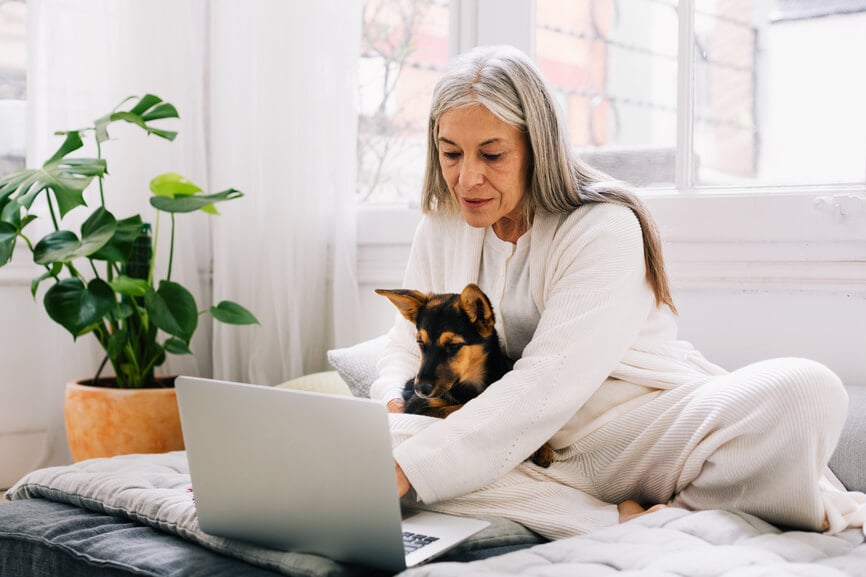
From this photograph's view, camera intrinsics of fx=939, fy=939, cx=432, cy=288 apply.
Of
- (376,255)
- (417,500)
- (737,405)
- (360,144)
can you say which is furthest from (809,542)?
(360,144)

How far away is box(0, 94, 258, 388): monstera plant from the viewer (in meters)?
2.28

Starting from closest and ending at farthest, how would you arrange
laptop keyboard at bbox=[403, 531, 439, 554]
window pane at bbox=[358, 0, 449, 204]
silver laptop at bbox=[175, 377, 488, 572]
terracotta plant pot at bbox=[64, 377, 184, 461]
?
silver laptop at bbox=[175, 377, 488, 572] → laptop keyboard at bbox=[403, 531, 439, 554] → terracotta plant pot at bbox=[64, 377, 184, 461] → window pane at bbox=[358, 0, 449, 204]

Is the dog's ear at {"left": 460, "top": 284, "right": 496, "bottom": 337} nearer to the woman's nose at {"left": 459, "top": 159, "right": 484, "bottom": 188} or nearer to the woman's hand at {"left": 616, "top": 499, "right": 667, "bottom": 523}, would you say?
the woman's nose at {"left": 459, "top": 159, "right": 484, "bottom": 188}

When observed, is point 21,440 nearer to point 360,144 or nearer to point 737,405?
point 360,144

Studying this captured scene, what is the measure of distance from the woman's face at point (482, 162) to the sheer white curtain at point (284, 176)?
3.89ft

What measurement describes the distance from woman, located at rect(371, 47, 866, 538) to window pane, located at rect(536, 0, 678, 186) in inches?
28.8

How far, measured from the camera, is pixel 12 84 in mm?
2838

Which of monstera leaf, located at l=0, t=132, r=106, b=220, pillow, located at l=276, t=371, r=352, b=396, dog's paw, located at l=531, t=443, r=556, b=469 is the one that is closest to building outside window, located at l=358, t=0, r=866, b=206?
pillow, located at l=276, t=371, r=352, b=396

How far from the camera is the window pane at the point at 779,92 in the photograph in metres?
2.11

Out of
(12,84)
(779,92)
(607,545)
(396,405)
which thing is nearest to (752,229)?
(779,92)

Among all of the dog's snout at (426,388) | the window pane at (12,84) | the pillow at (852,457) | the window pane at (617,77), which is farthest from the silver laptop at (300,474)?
the window pane at (12,84)

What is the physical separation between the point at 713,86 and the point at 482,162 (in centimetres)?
96

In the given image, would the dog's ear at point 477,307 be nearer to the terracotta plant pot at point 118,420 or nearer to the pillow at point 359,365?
the pillow at point 359,365

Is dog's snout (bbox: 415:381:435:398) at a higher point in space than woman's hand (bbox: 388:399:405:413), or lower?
higher
